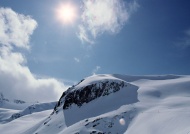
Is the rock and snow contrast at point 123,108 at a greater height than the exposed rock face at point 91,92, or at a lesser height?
lesser

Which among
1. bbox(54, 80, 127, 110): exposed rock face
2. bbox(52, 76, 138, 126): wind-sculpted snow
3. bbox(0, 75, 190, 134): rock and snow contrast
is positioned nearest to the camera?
bbox(0, 75, 190, 134): rock and snow contrast

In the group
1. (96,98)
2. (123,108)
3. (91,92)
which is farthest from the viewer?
(91,92)

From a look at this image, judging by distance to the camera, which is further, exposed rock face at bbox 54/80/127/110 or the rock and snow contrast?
exposed rock face at bbox 54/80/127/110

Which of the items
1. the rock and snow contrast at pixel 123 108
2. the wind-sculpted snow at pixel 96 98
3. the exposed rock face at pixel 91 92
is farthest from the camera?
the exposed rock face at pixel 91 92

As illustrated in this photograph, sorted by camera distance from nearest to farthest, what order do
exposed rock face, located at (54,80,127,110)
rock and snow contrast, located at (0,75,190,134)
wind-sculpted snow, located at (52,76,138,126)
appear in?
rock and snow contrast, located at (0,75,190,134), wind-sculpted snow, located at (52,76,138,126), exposed rock face, located at (54,80,127,110)

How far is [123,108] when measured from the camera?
69.3m

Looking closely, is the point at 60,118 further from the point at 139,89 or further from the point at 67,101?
A: the point at 139,89

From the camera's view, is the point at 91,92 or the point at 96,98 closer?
the point at 96,98

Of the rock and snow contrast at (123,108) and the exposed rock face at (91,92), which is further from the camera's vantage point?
the exposed rock face at (91,92)

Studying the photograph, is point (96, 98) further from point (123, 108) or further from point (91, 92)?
point (123, 108)

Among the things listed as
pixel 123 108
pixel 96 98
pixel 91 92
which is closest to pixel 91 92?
pixel 91 92

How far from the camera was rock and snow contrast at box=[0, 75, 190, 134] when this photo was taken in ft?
180

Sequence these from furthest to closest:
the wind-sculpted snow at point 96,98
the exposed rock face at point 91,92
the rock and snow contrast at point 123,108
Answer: the exposed rock face at point 91,92 → the wind-sculpted snow at point 96,98 → the rock and snow contrast at point 123,108

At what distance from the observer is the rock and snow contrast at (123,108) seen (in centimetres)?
5494
